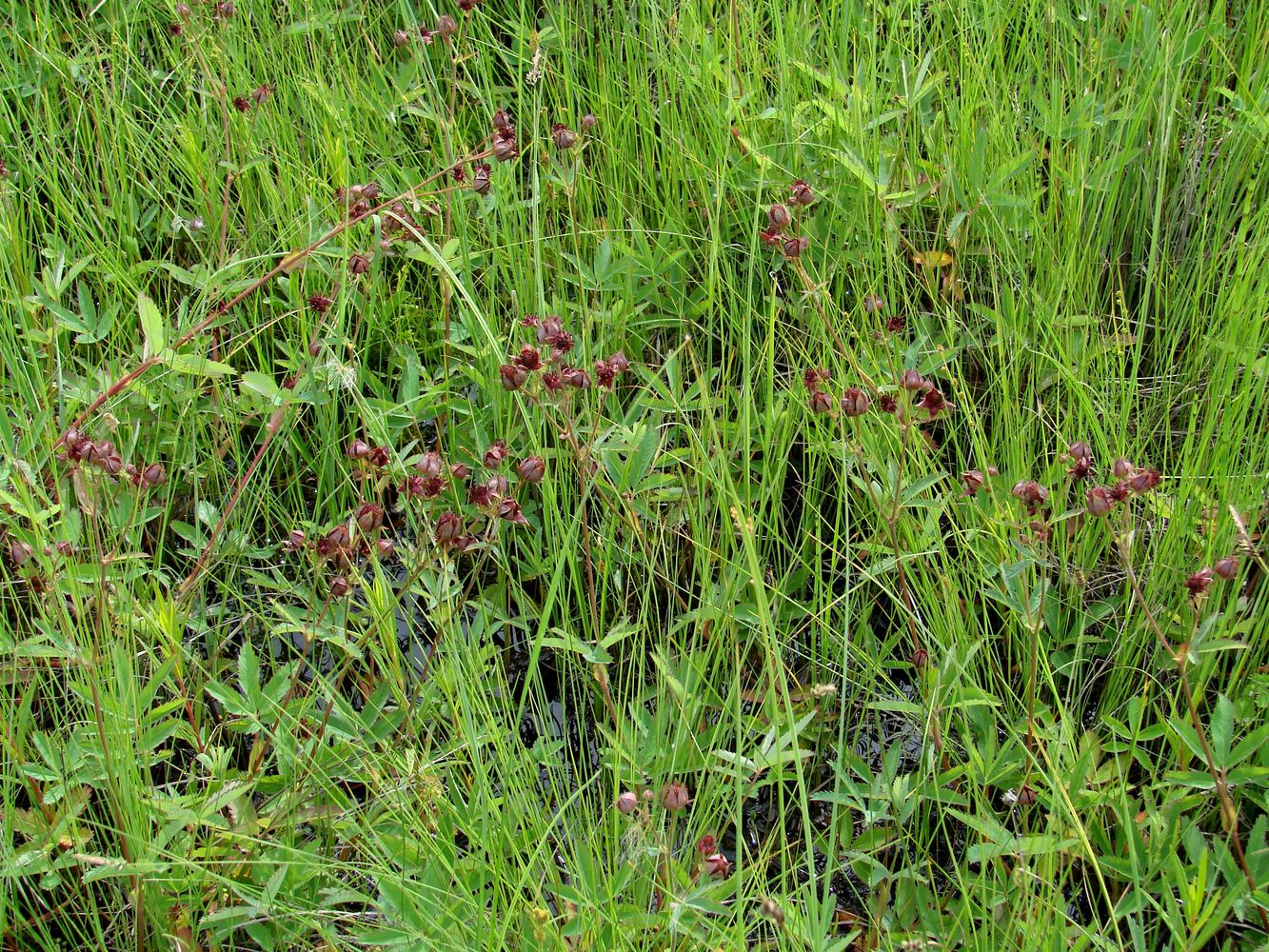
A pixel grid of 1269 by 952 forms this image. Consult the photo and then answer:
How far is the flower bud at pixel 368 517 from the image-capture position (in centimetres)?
157

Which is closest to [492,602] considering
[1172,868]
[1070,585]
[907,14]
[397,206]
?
[397,206]

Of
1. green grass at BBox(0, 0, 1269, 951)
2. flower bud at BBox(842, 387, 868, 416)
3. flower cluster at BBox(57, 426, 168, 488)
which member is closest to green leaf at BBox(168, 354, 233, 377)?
green grass at BBox(0, 0, 1269, 951)

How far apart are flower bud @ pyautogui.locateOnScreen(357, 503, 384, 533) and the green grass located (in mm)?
112

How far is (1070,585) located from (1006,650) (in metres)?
0.16

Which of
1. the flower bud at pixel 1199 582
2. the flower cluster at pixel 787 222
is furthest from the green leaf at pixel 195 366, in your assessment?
the flower bud at pixel 1199 582

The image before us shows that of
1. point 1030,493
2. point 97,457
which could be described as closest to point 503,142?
point 97,457

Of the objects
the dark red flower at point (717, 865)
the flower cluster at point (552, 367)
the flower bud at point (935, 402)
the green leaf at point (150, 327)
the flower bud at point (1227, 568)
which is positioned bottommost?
the dark red flower at point (717, 865)

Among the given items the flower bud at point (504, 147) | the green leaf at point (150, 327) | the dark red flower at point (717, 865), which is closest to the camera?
the dark red flower at point (717, 865)

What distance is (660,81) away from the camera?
2.69 meters

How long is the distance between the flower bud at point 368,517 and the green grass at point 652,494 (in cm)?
11

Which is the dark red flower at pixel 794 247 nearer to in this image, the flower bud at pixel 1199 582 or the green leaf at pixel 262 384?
the flower bud at pixel 1199 582

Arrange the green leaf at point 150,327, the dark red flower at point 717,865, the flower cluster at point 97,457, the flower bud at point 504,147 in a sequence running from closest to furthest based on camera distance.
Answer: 1. the dark red flower at point 717,865
2. the flower cluster at point 97,457
3. the green leaf at point 150,327
4. the flower bud at point 504,147

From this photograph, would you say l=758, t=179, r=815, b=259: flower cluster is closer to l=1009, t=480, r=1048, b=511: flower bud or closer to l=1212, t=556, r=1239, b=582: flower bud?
l=1009, t=480, r=1048, b=511: flower bud

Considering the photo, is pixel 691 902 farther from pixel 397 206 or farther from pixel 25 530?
pixel 397 206
